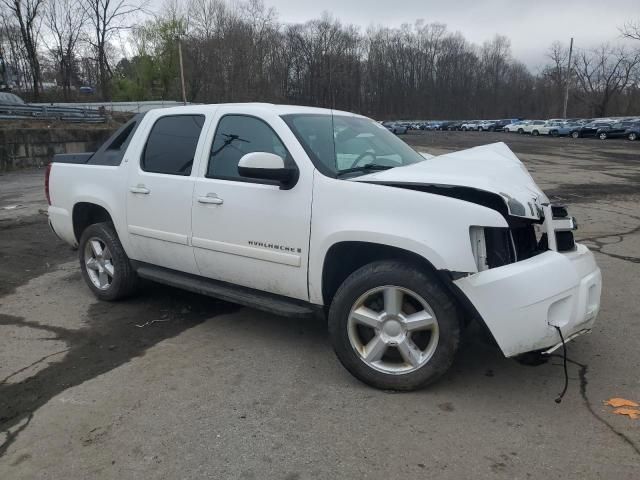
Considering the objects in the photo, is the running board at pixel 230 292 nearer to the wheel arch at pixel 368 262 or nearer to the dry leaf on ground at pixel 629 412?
the wheel arch at pixel 368 262

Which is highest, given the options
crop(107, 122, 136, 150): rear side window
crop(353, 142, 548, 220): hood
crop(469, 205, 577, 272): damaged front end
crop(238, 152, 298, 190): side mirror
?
crop(107, 122, 136, 150): rear side window

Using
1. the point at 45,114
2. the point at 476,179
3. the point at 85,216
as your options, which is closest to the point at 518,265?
the point at 476,179

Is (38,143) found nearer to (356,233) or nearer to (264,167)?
(264,167)

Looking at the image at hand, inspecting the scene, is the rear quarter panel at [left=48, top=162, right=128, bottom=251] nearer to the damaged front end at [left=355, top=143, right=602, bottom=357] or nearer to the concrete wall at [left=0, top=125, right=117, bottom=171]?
the damaged front end at [left=355, top=143, right=602, bottom=357]

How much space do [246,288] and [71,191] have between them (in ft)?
7.93

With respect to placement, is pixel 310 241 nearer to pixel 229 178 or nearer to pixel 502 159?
pixel 229 178

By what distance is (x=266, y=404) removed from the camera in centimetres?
324

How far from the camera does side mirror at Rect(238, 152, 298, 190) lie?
11.3 feet

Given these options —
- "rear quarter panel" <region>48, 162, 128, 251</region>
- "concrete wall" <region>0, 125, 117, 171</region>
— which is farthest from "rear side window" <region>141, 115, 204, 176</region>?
"concrete wall" <region>0, 125, 117, 171</region>

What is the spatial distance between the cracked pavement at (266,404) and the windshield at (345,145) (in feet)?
4.58

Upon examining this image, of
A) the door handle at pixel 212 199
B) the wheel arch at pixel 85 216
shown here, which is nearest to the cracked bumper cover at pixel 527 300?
the door handle at pixel 212 199

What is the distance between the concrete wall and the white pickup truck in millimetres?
16670

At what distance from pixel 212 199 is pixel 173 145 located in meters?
0.82

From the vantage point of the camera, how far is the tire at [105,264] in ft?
16.3
